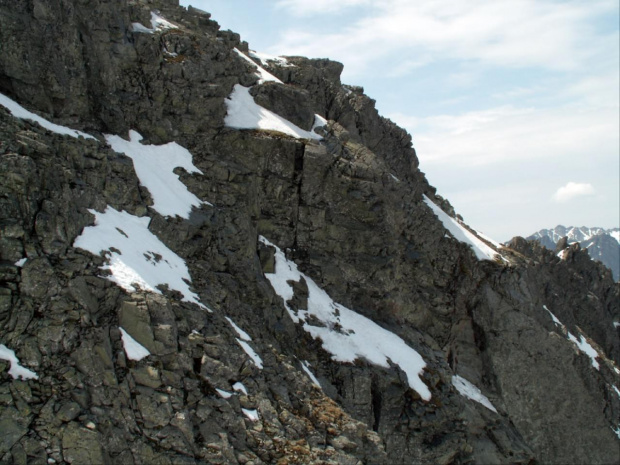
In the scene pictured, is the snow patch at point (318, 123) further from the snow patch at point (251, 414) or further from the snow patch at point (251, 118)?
the snow patch at point (251, 414)

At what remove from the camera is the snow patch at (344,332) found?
103ft

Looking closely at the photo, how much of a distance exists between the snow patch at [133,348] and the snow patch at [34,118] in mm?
11539

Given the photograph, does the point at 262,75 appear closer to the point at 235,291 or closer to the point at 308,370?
the point at 235,291

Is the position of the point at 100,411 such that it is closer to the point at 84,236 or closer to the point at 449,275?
the point at 84,236

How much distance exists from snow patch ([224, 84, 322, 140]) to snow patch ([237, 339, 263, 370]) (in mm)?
17695

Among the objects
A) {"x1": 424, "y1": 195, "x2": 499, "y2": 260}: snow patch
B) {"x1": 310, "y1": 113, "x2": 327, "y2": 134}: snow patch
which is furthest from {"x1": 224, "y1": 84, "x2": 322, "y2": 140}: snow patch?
{"x1": 424, "y1": 195, "x2": 499, "y2": 260}: snow patch

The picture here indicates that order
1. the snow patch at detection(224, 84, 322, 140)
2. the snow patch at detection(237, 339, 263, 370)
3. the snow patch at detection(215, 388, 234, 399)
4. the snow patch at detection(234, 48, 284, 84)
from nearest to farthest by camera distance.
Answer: the snow patch at detection(215, 388, 234, 399) → the snow patch at detection(237, 339, 263, 370) → the snow patch at detection(224, 84, 322, 140) → the snow patch at detection(234, 48, 284, 84)

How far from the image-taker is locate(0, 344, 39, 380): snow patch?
1570 cm

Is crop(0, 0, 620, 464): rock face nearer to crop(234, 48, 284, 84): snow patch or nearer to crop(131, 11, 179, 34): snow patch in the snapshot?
crop(131, 11, 179, 34): snow patch

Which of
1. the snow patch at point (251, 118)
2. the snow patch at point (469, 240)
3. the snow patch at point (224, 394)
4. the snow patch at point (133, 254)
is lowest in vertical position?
the snow patch at point (224, 394)

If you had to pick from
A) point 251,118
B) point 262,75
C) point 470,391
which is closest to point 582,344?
point 470,391

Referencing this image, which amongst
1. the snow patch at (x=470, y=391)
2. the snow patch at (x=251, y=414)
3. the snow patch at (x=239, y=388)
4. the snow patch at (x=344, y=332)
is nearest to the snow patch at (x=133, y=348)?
the snow patch at (x=239, y=388)

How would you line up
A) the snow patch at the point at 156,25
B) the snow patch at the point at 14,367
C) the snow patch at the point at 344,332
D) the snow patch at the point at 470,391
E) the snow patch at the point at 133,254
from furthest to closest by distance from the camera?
the snow patch at the point at 470,391 < the snow patch at the point at 156,25 < the snow patch at the point at 344,332 < the snow patch at the point at 133,254 < the snow patch at the point at 14,367

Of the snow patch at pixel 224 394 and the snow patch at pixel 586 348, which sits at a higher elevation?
the snow patch at pixel 586 348
